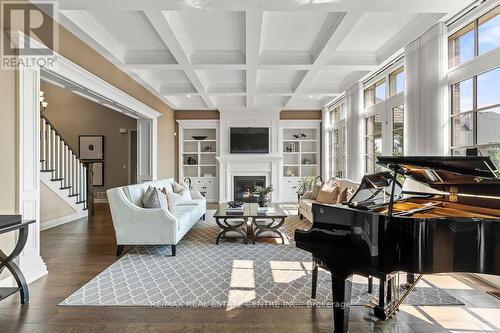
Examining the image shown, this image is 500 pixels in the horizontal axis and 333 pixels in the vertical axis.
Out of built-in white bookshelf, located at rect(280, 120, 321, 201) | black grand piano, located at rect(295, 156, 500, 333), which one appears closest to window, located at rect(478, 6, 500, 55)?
black grand piano, located at rect(295, 156, 500, 333)

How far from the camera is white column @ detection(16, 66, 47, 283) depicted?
2623mm

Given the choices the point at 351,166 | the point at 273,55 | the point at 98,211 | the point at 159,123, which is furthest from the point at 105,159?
the point at 351,166

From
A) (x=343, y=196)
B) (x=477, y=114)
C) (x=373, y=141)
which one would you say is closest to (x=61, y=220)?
(x=343, y=196)

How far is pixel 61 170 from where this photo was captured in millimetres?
5773

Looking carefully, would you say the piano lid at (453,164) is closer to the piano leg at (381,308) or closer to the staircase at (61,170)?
the piano leg at (381,308)

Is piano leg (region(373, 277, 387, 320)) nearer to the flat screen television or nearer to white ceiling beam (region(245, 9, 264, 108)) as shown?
white ceiling beam (region(245, 9, 264, 108))

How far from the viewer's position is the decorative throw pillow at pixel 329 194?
490cm

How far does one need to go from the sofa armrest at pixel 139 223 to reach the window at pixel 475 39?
389 centimetres

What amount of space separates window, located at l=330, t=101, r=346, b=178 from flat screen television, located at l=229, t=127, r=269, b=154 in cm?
192

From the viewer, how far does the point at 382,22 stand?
337 centimetres

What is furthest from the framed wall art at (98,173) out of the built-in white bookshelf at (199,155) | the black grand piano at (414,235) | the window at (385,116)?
the black grand piano at (414,235)

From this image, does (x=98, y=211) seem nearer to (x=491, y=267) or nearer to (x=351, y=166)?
(x=351, y=166)

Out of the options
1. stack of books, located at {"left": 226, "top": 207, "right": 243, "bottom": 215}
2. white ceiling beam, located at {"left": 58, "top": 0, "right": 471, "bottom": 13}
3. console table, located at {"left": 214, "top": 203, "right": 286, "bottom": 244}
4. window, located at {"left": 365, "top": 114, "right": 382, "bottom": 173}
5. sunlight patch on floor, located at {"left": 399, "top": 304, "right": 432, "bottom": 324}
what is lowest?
sunlight patch on floor, located at {"left": 399, "top": 304, "right": 432, "bottom": 324}

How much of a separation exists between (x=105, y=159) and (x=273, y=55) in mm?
6362
